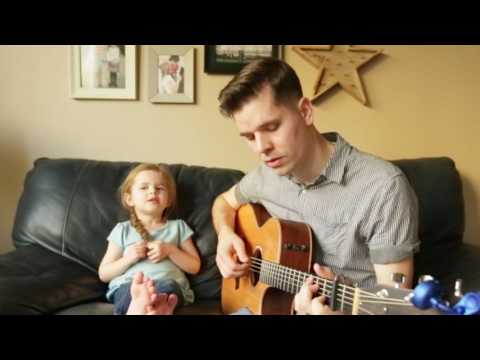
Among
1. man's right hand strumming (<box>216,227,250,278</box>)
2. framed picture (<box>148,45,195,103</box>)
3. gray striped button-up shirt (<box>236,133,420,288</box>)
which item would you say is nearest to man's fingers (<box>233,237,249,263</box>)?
man's right hand strumming (<box>216,227,250,278</box>)

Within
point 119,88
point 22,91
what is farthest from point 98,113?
point 22,91

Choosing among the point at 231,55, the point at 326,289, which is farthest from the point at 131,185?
the point at 326,289

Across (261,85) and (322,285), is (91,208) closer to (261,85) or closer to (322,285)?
(261,85)

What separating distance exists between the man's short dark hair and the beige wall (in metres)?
0.72

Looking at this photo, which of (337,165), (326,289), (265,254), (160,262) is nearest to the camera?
(326,289)

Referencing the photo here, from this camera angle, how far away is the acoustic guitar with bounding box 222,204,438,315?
0.94 meters

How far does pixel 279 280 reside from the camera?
129 centimetres

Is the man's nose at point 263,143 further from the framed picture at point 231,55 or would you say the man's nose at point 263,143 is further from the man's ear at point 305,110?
the framed picture at point 231,55

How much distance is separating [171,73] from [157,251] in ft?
2.59

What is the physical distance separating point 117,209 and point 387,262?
1010mm

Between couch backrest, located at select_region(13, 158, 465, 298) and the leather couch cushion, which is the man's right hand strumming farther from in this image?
the leather couch cushion
